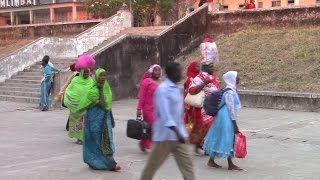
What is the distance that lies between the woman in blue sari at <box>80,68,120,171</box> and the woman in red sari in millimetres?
1425

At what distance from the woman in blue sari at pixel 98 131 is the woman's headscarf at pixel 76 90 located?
5.76ft

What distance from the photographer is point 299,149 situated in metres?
9.09

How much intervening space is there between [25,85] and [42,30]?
345 inches

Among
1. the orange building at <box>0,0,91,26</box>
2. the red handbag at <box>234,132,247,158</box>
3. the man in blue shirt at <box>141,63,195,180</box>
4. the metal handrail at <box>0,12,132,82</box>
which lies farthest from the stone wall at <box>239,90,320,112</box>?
the orange building at <box>0,0,91,26</box>

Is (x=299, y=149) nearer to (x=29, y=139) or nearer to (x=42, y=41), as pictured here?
(x=29, y=139)

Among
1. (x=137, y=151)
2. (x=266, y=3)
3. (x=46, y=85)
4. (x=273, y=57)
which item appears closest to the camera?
(x=137, y=151)

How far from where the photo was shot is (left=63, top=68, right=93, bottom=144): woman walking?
30.9 feet

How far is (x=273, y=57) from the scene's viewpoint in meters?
17.3

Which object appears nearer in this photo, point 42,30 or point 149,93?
point 149,93

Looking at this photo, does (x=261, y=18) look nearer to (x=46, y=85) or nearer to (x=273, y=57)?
(x=273, y=57)

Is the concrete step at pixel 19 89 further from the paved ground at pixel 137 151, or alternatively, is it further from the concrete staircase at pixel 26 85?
the paved ground at pixel 137 151

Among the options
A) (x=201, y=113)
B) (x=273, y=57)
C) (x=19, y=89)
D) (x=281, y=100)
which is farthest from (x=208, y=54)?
(x=19, y=89)

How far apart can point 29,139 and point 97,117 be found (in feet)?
10.9

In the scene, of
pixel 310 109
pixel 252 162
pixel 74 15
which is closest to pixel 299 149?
pixel 252 162
